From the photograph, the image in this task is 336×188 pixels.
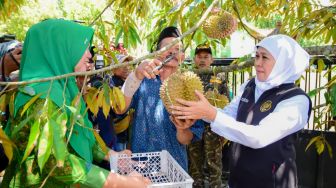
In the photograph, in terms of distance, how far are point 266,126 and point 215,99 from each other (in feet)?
1.41

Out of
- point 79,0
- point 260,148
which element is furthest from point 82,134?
point 79,0

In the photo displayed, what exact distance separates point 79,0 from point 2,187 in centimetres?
666

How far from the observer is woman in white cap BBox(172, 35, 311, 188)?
1.37 m

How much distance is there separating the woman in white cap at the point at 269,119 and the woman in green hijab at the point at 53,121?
406 millimetres

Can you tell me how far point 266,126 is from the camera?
53.9 inches

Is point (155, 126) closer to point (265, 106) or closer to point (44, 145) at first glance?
point (265, 106)

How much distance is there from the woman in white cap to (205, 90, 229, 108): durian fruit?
0.16 m

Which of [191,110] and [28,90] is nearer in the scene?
[28,90]

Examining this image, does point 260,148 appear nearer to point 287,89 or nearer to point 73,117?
point 287,89

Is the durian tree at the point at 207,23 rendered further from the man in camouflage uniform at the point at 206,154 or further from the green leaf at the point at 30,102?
the man in camouflage uniform at the point at 206,154

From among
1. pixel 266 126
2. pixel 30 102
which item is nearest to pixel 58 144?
pixel 30 102

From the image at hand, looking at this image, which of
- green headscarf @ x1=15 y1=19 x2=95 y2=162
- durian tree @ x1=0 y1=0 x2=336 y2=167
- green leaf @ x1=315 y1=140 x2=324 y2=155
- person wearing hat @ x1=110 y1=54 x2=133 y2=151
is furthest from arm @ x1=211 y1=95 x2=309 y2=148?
green leaf @ x1=315 y1=140 x2=324 y2=155

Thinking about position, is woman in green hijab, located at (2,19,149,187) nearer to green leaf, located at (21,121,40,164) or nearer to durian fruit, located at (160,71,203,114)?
green leaf, located at (21,121,40,164)

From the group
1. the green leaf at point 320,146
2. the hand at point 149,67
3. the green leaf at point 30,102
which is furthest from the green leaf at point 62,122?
the green leaf at point 320,146
